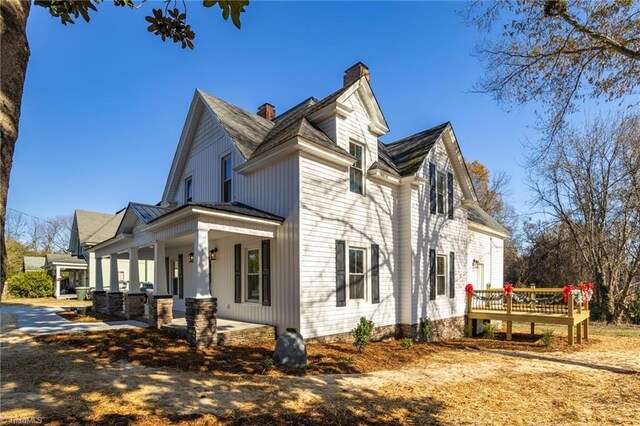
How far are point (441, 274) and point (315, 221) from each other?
690 cm

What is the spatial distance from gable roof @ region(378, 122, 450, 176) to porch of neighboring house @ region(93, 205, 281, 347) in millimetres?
5797

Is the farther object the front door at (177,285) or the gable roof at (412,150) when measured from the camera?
the front door at (177,285)

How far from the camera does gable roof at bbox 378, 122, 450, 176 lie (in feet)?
43.2

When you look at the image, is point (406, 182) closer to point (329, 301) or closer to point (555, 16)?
point (329, 301)

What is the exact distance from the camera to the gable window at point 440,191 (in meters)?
14.4

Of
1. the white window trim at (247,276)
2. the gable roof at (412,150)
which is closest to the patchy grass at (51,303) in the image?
the white window trim at (247,276)

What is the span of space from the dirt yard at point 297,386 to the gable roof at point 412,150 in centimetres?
649

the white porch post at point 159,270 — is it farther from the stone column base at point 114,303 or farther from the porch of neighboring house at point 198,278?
the stone column base at point 114,303

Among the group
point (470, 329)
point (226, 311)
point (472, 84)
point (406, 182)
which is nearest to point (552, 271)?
point (470, 329)

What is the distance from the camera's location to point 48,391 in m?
5.38

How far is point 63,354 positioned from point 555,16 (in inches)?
523

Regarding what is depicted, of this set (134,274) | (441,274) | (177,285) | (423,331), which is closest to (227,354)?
(134,274)

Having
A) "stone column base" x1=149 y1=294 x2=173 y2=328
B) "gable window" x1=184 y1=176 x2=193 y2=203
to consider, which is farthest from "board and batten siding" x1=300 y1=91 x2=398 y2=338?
"gable window" x1=184 y1=176 x2=193 y2=203

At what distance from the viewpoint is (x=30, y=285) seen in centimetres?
2712
